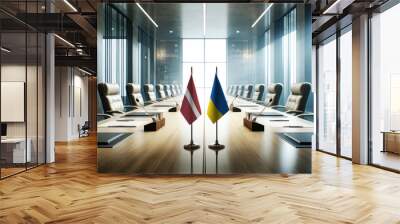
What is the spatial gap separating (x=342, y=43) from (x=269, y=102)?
3452 mm

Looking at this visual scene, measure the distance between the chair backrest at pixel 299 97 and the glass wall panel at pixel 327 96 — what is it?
136 inches

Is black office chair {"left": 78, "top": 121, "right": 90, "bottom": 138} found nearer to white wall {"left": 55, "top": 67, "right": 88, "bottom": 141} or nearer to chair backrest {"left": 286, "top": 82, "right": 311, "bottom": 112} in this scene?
white wall {"left": 55, "top": 67, "right": 88, "bottom": 141}

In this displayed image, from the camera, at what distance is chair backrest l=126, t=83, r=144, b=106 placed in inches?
219

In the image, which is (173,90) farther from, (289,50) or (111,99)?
(289,50)

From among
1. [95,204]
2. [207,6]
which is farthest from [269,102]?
[95,204]

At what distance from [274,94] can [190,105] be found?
122cm

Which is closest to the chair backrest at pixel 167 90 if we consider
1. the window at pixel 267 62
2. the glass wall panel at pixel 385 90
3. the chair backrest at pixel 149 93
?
the chair backrest at pixel 149 93

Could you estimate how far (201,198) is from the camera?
4387 mm

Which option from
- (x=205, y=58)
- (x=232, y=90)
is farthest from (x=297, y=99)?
(x=205, y=58)

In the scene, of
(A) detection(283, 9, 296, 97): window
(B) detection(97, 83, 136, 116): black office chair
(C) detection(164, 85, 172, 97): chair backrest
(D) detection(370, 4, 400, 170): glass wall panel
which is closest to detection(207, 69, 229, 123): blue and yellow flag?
(C) detection(164, 85, 172, 97): chair backrest

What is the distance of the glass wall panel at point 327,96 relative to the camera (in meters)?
8.73

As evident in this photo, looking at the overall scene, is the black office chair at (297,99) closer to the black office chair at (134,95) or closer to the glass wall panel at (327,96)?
the black office chair at (134,95)

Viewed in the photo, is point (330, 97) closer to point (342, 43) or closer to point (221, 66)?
point (342, 43)

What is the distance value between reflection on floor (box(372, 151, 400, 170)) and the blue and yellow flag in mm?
3090
